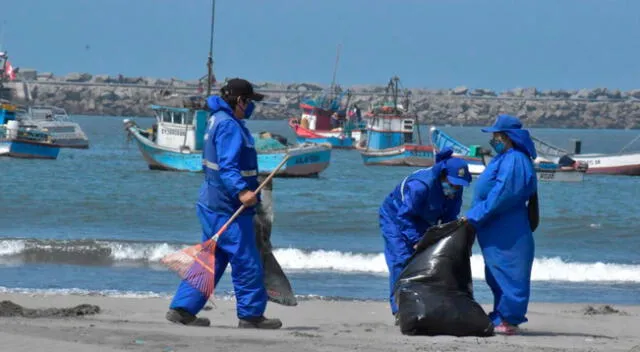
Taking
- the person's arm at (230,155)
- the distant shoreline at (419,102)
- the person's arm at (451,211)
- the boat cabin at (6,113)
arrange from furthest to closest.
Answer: the distant shoreline at (419,102)
the boat cabin at (6,113)
the person's arm at (451,211)
the person's arm at (230,155)

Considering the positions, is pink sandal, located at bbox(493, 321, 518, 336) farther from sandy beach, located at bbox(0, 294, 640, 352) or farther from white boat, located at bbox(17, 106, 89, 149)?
white boat, located at bbox(17, 106, 89, 149)

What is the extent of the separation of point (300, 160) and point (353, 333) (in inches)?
1273

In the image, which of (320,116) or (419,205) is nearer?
(419,205)

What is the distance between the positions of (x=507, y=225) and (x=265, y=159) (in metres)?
28.8

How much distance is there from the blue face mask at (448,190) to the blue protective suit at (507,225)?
6.0 inches

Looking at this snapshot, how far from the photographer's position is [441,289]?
782 centimetres

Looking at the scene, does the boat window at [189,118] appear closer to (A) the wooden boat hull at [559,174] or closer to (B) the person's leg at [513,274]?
(A) the wooden boat hull at [559,174]

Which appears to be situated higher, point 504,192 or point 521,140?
point 521,140

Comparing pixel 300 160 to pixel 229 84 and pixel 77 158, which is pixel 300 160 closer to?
pixel 77 158

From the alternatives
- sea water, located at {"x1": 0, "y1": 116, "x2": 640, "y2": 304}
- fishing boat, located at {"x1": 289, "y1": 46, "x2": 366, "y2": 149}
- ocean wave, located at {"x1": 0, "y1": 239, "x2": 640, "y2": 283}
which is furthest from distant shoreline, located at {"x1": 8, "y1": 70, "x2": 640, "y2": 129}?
ocean wave, located at {"x1": 0, "y1": 239, "x2": 640, "y2": 283}

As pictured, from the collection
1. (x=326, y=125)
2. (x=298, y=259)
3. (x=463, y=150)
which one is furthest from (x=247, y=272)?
(x=326, y=125)

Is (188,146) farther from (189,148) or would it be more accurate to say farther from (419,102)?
(419,102)

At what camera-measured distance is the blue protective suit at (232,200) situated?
771 cm

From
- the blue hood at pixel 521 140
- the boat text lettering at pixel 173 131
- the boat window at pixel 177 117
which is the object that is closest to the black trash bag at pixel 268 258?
the blue hood at pixel 521 140
